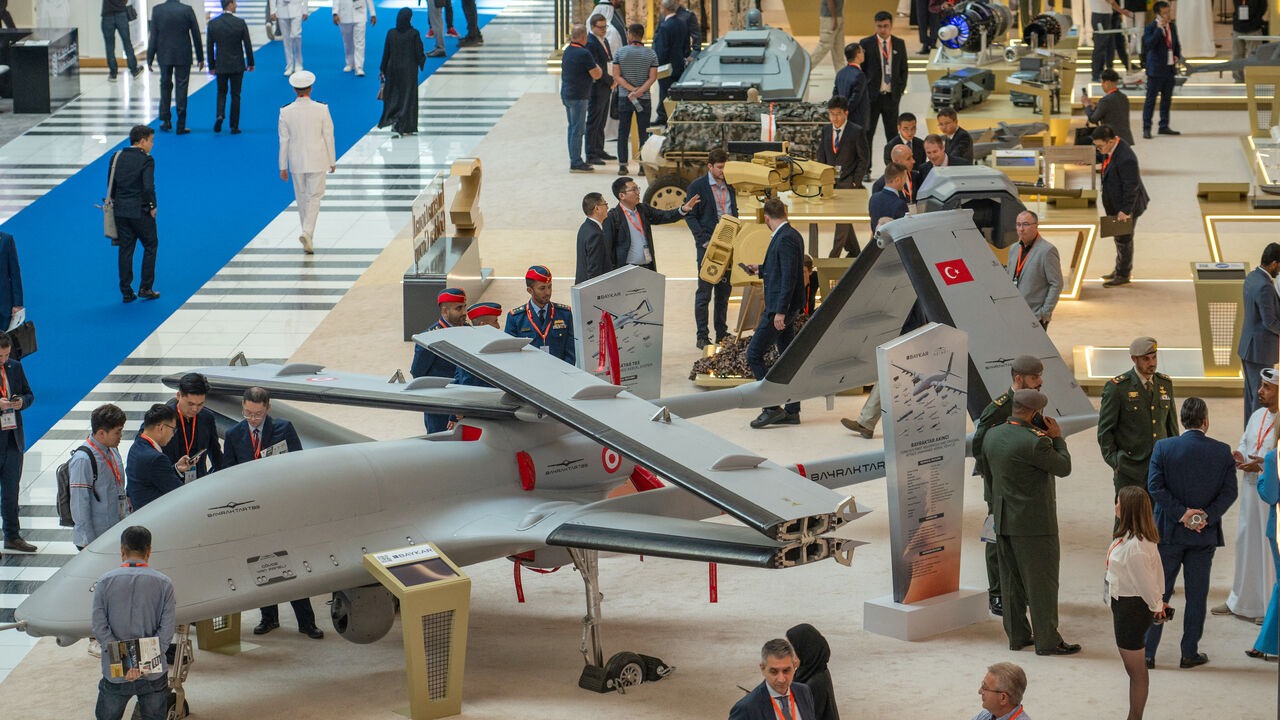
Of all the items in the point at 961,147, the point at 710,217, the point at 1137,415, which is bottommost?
the point at 1137,415

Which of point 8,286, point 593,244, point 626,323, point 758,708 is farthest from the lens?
point 593,244

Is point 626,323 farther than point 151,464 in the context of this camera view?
Yes

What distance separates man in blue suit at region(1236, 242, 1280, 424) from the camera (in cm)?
1112

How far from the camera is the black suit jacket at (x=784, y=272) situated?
1241 centimetres

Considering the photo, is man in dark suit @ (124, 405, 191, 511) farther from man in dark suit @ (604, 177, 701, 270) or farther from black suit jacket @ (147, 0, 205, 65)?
black suit jacket @ (147, 0, 205, 65)

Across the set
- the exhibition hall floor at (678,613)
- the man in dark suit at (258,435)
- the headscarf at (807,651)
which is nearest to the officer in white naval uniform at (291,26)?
the exhibition hall floor at (678,613)

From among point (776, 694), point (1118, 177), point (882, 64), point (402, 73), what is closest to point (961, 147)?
point (1118, 177)

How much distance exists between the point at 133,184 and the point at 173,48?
8599mm

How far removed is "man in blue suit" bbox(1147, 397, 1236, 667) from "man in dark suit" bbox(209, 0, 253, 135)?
17.5m

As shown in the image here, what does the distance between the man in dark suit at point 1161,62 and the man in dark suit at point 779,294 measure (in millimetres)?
11591

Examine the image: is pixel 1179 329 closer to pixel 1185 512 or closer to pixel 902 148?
pixel 902 148

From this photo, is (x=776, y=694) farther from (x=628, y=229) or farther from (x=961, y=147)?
(x=961, y=147)

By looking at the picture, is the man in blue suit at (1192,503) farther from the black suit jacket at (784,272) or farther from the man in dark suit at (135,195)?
the man in dark suit at (135,195)

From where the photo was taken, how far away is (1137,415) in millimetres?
9312
